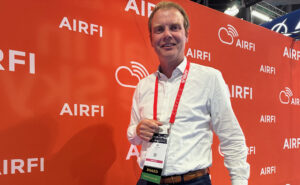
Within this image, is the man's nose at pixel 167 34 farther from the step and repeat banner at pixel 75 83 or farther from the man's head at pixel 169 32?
the step and repeat banner at pixel 75 83

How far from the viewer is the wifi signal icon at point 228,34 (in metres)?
2.65

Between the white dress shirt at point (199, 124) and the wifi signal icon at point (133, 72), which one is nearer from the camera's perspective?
the white dress shirt at point (199, 124)

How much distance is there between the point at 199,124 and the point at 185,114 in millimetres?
91

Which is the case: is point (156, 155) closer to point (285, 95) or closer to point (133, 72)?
point (133, 72)

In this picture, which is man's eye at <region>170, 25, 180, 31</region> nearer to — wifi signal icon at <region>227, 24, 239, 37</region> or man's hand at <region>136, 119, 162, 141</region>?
man's hand at <region>136, 119, 162, 141</region>

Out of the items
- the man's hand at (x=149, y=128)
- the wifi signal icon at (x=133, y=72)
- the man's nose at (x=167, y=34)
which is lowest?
the man's hand at (x=149, y=128)

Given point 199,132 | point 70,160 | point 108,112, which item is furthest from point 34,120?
point 199,132

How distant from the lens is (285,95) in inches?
132

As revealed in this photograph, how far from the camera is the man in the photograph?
1.11 m

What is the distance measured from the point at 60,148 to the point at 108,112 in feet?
1.42

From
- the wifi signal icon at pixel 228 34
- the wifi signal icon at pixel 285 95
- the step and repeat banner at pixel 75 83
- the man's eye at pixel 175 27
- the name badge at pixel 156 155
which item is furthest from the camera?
the wifi signal icon at pixel 285 95

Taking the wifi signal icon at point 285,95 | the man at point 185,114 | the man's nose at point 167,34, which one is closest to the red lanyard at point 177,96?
the man at point 185,114

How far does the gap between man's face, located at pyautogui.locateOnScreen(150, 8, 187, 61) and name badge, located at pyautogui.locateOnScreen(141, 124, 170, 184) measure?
39 centimetres

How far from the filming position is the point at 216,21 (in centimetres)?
262
